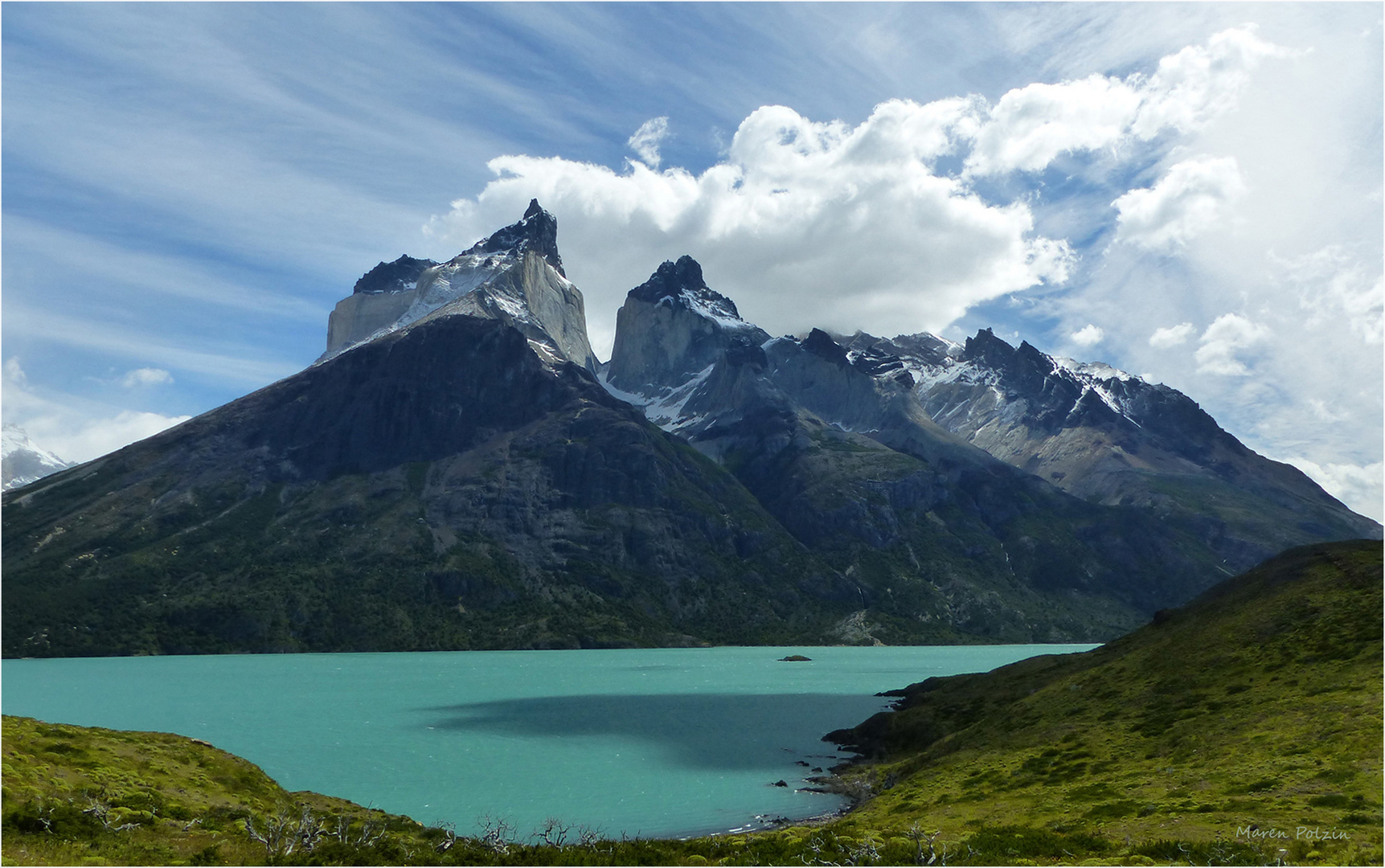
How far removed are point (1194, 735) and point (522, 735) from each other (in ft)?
256

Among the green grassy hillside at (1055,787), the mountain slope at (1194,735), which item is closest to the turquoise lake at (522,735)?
the green grassy hillside at (1055,787)

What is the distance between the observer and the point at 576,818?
66812mm

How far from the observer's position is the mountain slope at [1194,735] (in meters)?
42.7

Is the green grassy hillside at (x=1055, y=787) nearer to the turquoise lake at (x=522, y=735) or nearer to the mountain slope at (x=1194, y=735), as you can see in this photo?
the mountain slope at (x=1194, y=735)

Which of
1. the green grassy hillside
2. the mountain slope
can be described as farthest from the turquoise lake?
the mountain slope

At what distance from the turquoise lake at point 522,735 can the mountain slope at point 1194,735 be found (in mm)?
13900

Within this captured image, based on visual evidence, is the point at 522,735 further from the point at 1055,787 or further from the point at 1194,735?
the point at 1194,735

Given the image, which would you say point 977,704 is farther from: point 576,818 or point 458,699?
point 458,699

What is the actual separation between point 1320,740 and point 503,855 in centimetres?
4702

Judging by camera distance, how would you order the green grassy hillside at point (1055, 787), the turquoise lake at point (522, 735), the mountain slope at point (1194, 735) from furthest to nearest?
the turquoise lake at point (522, 735)
the mountain slope at point (1194, 735)
the green grassy hillside at point (1055, 787)

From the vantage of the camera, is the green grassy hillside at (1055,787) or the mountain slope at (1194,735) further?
the mountain slope at (1194,735)

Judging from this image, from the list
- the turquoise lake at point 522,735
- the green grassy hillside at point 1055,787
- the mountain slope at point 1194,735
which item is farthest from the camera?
the turquoise lake at point 522,735

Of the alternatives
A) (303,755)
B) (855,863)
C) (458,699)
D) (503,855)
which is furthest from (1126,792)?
(458,699)

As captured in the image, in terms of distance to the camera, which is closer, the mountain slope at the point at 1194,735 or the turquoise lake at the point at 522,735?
the mountain slope at the point at 1194,735
